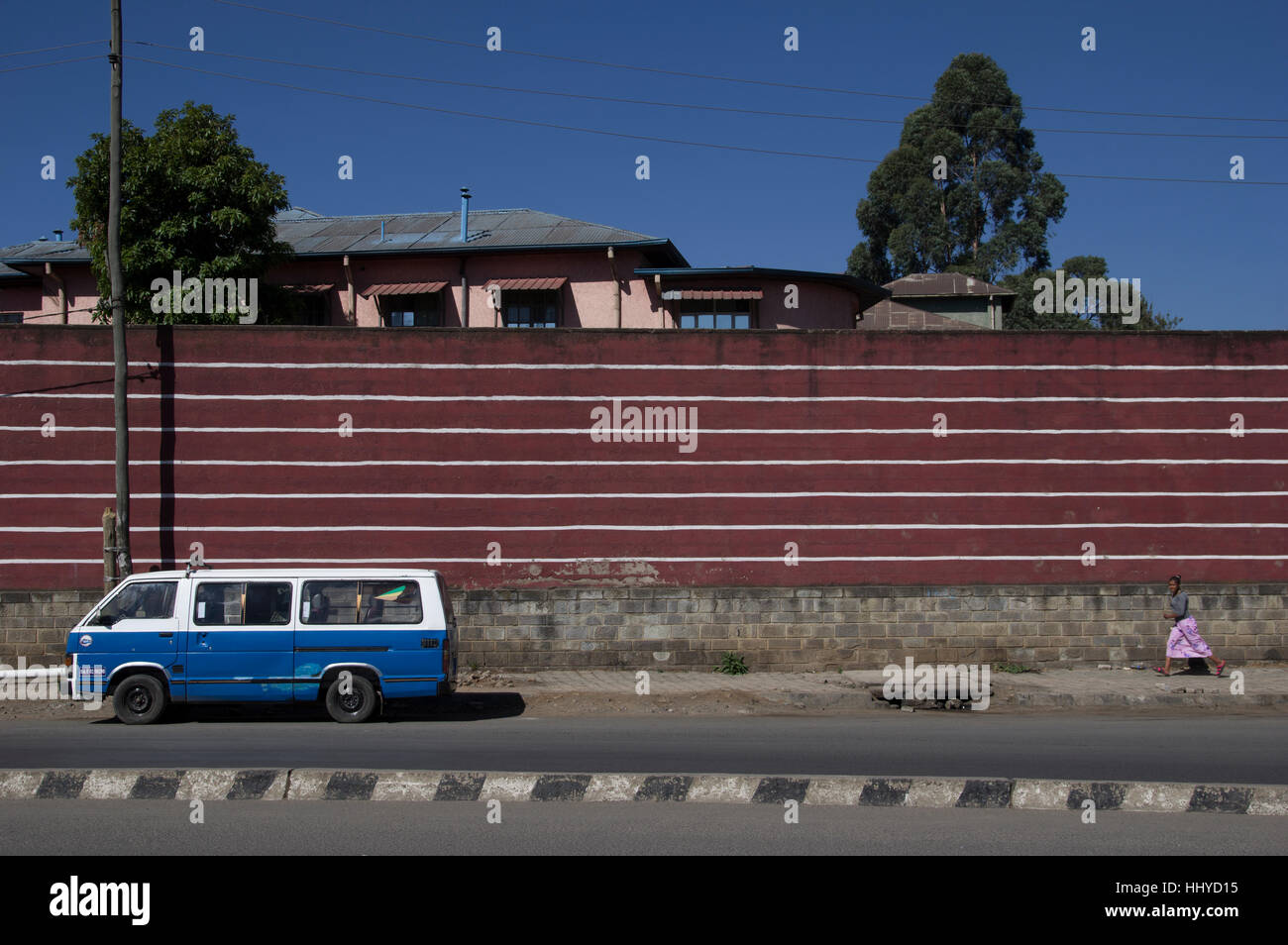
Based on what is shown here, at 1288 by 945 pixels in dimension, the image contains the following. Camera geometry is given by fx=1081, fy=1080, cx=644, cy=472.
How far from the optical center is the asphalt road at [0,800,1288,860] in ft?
21.2

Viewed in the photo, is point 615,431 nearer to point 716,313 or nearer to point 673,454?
point 673,454

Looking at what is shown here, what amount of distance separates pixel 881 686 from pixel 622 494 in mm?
4761

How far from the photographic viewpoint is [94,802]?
301 inches

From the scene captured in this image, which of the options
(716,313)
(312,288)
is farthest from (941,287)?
(312,288)

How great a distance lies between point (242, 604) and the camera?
12016 millimetres

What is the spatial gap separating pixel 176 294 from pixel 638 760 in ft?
61.4

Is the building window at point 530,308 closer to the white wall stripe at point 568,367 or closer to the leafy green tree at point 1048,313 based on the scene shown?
the white wall stripe at point 568,367

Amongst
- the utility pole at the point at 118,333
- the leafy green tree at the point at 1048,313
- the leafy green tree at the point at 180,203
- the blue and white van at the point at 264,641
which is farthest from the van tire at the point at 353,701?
the leafy green tree at the point at 1048,313

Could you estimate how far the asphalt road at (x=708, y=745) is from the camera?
887 cm

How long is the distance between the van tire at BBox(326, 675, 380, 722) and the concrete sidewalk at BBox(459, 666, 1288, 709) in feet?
9.47

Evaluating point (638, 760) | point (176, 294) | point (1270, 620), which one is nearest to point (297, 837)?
point (638, 760)

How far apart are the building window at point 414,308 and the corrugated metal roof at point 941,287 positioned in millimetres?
15944

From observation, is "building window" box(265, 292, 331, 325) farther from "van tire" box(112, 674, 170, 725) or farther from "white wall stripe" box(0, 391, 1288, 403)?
"van tire" box(112, 674, 170, 725)
